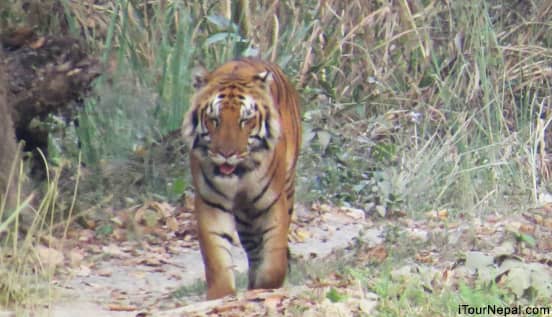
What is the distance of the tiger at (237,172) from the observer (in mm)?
6027

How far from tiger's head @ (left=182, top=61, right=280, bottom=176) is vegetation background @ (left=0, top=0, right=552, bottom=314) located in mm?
2017

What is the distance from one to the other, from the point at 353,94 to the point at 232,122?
4763 mm

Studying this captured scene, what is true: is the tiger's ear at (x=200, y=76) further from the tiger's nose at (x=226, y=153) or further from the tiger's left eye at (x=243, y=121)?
the tiger's nose at (x=226, y=153)

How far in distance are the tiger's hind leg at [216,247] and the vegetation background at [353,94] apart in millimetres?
1993

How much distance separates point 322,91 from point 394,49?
3.52 ft

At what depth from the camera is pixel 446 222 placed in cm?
810

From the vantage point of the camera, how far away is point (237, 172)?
6.09 metres

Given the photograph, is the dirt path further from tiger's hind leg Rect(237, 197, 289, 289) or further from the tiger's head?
the tiger's head

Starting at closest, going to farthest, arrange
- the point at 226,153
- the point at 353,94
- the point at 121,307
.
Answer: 1. the point at 226,153
2. the point at 121,307
3. the point at 353,94

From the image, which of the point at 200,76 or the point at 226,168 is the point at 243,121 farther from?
the point at 200,76

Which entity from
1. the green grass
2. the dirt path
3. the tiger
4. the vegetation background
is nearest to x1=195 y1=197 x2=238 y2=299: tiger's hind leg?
A: the tiger

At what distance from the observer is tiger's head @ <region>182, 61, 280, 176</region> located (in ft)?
19.7

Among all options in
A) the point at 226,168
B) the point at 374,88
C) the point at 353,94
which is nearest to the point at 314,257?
the point at 226,168

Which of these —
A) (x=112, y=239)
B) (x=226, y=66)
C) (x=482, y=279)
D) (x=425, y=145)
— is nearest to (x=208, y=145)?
(x=226, y=66)
